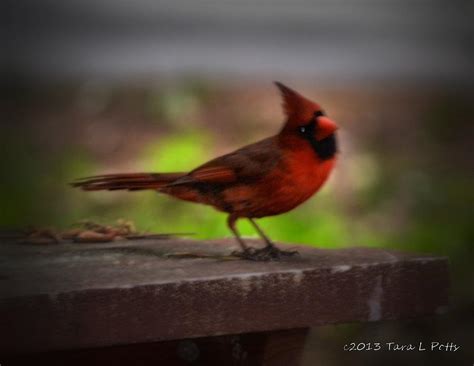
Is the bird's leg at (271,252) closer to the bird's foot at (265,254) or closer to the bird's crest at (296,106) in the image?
the bird's foot at (265,254)

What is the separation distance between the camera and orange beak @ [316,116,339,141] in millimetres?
1256

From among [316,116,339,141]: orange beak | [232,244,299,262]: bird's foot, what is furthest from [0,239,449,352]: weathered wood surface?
Result: [316,116,339,141]: orange beak

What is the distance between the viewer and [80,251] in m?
1.33

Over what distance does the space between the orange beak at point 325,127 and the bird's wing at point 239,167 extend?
7 centimetres

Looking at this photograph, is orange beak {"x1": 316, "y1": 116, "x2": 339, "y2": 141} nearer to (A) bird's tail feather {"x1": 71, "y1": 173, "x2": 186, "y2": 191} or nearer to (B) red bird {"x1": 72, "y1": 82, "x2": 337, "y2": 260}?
(B) red bird {"x1": 72, "y1": 82, "x2": 337, "y2": 260}

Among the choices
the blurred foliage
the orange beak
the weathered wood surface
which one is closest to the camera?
the weathered wood surface

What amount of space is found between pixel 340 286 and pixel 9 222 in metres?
0.47

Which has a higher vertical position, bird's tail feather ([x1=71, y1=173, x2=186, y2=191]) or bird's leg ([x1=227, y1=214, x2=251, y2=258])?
bird's tail feather ([x1=71, y1=173, x2=186, y2=191])

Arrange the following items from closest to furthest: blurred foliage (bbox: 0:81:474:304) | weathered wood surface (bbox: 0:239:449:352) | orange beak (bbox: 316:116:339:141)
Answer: weathered wood surface (bbox: 0:239:449:352), orange beak (bbox: 316:116:339:141), blurred foliage (bbox: 0:81:474:304)

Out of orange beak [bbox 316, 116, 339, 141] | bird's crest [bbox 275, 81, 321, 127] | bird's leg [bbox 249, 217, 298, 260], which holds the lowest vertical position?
bird's leg [bbox 249, 217, 298, 260]

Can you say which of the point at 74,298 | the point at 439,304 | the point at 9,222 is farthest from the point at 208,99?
the point at 74,298

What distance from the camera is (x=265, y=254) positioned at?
1303 mm

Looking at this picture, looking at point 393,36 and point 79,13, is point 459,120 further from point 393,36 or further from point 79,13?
point 79,13

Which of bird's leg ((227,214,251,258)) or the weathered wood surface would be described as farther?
bird's leg ((227,214,251,258))
